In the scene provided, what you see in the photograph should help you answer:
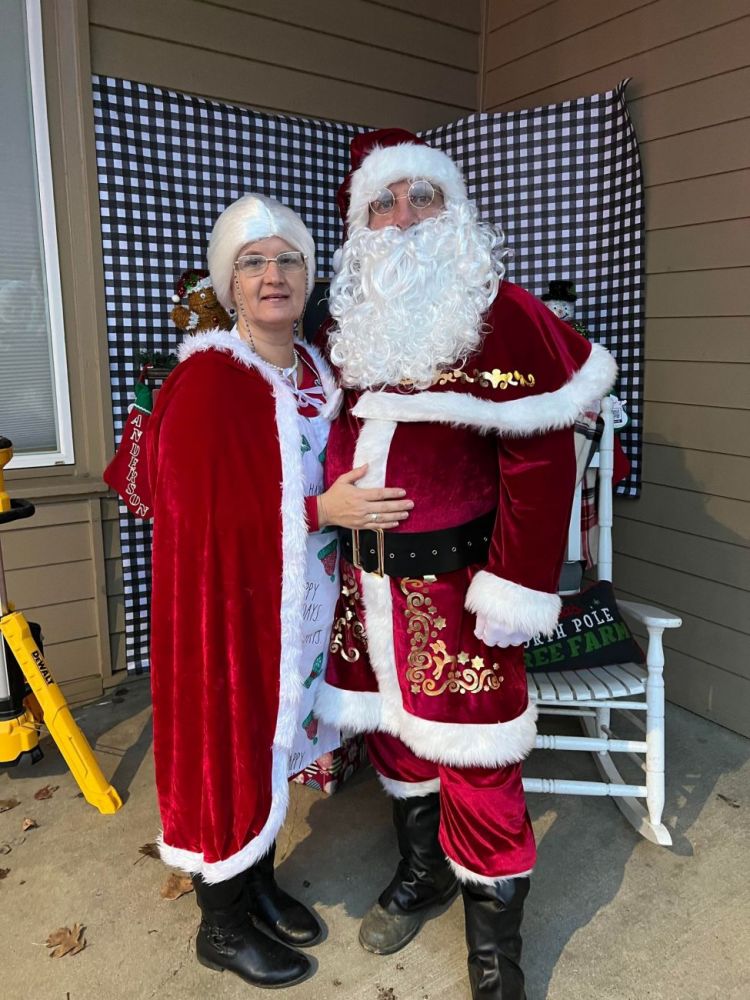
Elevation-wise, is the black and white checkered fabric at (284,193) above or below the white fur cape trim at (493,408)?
above

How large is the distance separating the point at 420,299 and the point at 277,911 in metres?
1.38

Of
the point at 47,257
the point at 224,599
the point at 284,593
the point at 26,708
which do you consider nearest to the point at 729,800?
the point at 284,593

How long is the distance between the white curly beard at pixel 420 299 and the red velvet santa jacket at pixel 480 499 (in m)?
0.04

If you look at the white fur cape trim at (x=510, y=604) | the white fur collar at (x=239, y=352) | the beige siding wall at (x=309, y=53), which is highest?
the beige siding wall at (x=309, y=53)

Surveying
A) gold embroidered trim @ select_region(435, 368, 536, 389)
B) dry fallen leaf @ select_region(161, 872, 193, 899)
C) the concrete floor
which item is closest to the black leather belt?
gold embroidered trim @ select_region(435, 368, 536, 389)

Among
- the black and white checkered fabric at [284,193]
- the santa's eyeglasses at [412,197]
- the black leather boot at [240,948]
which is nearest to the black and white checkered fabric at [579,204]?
the black and white checkered fabric at [284,193]

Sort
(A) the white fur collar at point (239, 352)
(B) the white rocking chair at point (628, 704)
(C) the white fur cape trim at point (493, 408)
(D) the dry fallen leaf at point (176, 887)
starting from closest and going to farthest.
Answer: (C) the white fur cape trim at point (493, 408) → (A) the white fur collar at point (239, 352) → (D) the dry fallen leaf at point (176, 887) → (B) the white rocking chair at point (628, 704)

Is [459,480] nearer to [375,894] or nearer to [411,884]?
[411,884]

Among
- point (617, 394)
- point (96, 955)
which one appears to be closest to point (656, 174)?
point (617, 394)

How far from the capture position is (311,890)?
1.84m

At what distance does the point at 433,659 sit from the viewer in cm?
144

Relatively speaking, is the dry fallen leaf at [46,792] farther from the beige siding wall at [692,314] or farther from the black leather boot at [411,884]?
the beige siding wall at [692,314]

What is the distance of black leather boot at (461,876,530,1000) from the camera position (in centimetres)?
144

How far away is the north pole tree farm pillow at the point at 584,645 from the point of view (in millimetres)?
2021
